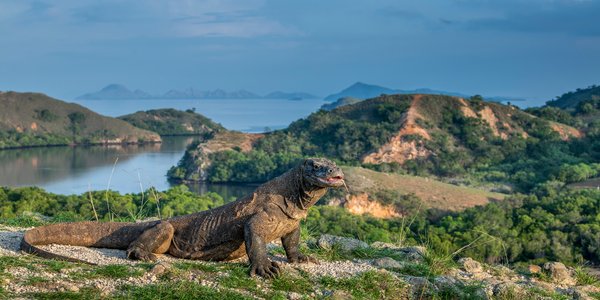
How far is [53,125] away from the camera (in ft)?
339

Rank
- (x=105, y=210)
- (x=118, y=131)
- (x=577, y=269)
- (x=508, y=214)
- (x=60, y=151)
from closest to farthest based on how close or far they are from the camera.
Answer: (x=577, y=269), (x=105, y=210), (x=508, y=214), (x=60, y=151), (x=118, y=131)

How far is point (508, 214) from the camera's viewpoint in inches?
1245

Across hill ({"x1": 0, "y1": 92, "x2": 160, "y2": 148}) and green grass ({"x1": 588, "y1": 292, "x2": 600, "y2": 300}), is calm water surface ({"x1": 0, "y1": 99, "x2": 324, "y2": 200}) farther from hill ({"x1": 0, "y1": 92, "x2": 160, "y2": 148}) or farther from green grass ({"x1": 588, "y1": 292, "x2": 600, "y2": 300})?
green grass ({"x1": 588, "y1": 292, "x2": 600, "y2": 300})

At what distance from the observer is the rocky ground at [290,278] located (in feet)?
21.7

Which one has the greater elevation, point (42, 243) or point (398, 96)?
point (398, 96)

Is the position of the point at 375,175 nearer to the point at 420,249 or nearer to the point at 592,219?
the point at 592,219

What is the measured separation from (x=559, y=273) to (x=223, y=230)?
461 cm

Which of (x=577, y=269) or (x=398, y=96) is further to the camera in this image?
(x=398, y=96)

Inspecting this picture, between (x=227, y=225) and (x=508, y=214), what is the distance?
25.5 meters

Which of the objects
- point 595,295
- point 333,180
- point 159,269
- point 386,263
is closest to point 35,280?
point 159,269

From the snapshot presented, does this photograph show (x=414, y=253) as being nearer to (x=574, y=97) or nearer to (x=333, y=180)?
(x=333, y=180)

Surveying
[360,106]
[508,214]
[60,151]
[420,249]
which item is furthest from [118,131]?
[420,249]

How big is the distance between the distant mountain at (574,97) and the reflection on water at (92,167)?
58378mm

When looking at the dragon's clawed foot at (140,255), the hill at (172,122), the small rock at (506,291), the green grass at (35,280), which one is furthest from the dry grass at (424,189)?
the hill at (172,122)
